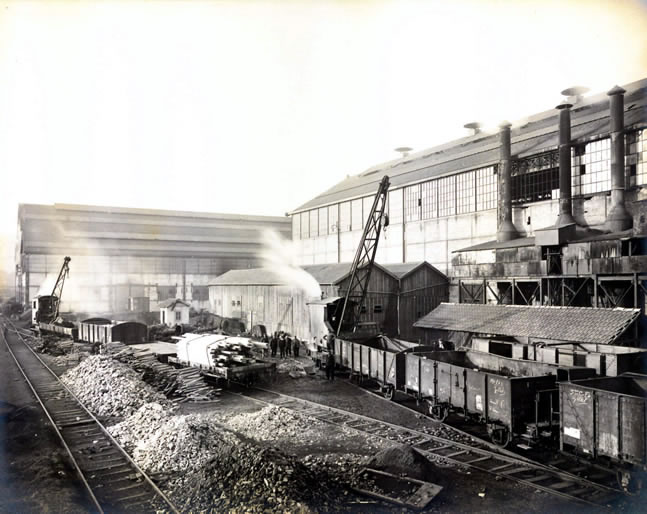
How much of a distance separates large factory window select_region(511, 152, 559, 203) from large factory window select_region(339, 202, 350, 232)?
15388 millimetres

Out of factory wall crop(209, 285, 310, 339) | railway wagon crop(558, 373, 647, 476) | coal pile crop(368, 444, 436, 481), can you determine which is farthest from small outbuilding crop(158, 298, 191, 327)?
railway wagon crop(558, 373, 647, 476)

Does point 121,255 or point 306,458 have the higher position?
point 121,255

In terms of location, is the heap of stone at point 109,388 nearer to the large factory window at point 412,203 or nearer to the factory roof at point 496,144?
the large factory window at point 412,203

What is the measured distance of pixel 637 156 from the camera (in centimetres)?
2238

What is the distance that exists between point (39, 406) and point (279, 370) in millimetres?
9560

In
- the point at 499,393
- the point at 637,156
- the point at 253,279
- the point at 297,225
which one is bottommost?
the point at 499,393

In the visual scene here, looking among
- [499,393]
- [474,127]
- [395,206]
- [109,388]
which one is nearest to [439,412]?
[499,393]

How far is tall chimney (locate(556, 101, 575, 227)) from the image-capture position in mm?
23812

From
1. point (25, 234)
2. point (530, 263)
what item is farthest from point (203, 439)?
point (25, 234)

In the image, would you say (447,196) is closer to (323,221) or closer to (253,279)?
(323,221)

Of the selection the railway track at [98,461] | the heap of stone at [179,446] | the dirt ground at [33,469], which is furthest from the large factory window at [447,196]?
the dirt ground at [33,469]

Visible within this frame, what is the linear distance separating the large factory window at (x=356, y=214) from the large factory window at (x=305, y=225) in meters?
7.33

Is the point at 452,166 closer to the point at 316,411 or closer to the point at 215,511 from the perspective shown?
the point at 316,411

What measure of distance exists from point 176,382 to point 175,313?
2391 centimetres
